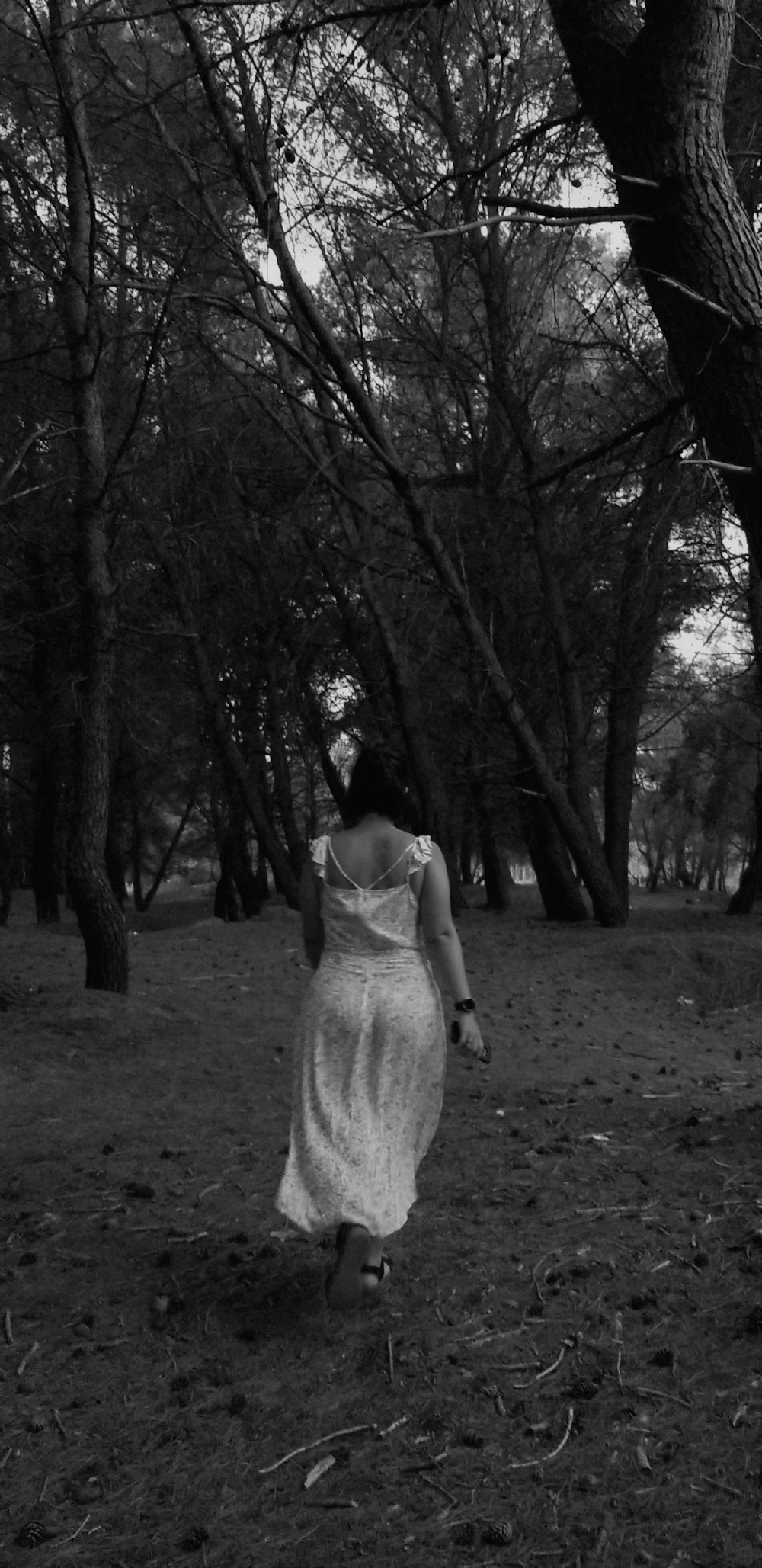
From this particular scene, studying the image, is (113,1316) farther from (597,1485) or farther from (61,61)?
(61,61)

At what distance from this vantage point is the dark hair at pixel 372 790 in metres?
5.11

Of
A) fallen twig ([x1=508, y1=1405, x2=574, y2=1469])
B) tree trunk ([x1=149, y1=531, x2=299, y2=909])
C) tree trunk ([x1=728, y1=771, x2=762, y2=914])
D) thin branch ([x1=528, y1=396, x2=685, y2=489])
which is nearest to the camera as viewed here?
fallen twig ([x1=508, y1=1405, x2=574, y2=1469])

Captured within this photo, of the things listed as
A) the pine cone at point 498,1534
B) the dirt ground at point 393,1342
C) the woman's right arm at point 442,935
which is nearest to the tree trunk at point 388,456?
the woman's right arm at point 442,935

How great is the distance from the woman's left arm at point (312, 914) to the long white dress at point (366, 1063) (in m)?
0.04

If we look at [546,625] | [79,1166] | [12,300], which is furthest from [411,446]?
[79,1166]

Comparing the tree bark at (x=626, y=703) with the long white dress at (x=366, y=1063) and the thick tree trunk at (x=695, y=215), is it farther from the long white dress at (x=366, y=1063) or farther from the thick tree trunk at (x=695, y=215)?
the long white dress at (x=366, y=1063)

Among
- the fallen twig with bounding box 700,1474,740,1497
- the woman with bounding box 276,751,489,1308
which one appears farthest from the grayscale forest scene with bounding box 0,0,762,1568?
the woman with bounding box 276,751,489,1308

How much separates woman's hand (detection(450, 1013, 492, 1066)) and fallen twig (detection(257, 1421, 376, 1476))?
4.37 feet

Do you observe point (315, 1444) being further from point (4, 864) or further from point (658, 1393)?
point (4, 864)

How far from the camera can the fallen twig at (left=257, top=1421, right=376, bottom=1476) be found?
3744mm

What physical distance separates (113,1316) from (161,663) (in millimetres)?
20395

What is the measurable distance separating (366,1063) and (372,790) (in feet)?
3.18

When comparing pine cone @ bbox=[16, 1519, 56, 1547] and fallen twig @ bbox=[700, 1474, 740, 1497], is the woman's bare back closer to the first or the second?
fallen twig @ bbox=[700, 1474, 740, 1497]

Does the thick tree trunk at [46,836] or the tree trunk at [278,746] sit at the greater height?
the tree trunk at [278,746]
